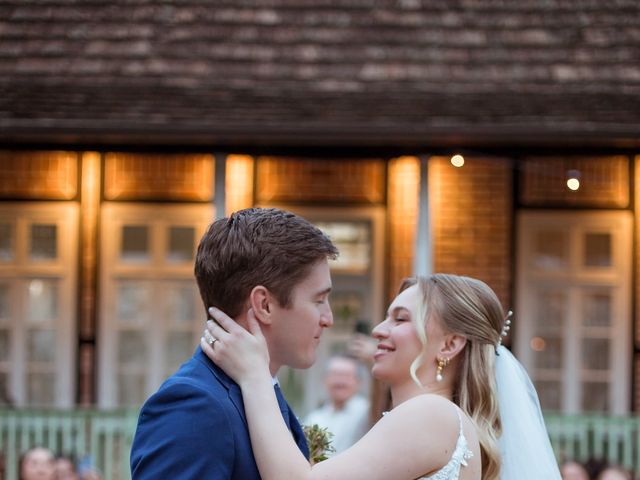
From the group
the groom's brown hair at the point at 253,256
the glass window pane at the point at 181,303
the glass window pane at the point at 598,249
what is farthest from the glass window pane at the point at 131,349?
the groom's brown hair at the point at 253,256

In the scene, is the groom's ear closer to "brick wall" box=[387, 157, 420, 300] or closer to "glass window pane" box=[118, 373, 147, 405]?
"brick wall" box=[387, 157, 420, 300]

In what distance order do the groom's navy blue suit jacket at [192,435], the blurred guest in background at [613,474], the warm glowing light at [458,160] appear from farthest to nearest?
the warm glowing light at [458,160]
the blurred guest in background at [613,474]
the groom's navy blue suit jacket at [192,435]

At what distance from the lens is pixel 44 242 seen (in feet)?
37.1

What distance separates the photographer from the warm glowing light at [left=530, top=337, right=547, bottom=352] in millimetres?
11297

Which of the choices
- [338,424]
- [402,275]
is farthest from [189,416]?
[402,275]

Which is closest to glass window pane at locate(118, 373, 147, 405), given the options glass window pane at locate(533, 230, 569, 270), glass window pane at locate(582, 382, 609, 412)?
glass window pane at locate(533, 230, 569, 270)

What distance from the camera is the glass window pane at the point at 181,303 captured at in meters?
11.3

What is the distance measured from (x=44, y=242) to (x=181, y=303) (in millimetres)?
1398

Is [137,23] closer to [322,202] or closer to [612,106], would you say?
[322,202]

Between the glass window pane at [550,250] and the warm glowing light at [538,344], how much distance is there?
67cm

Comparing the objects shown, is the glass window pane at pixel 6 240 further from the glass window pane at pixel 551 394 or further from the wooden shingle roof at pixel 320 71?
the glass window pane at pixel 551 394

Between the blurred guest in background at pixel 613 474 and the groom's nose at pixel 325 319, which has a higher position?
the groom's nose at pixel 325 319

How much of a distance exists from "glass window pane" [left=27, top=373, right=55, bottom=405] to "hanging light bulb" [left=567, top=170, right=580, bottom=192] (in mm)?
5067

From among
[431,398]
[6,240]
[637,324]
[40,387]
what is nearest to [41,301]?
[6,240]
